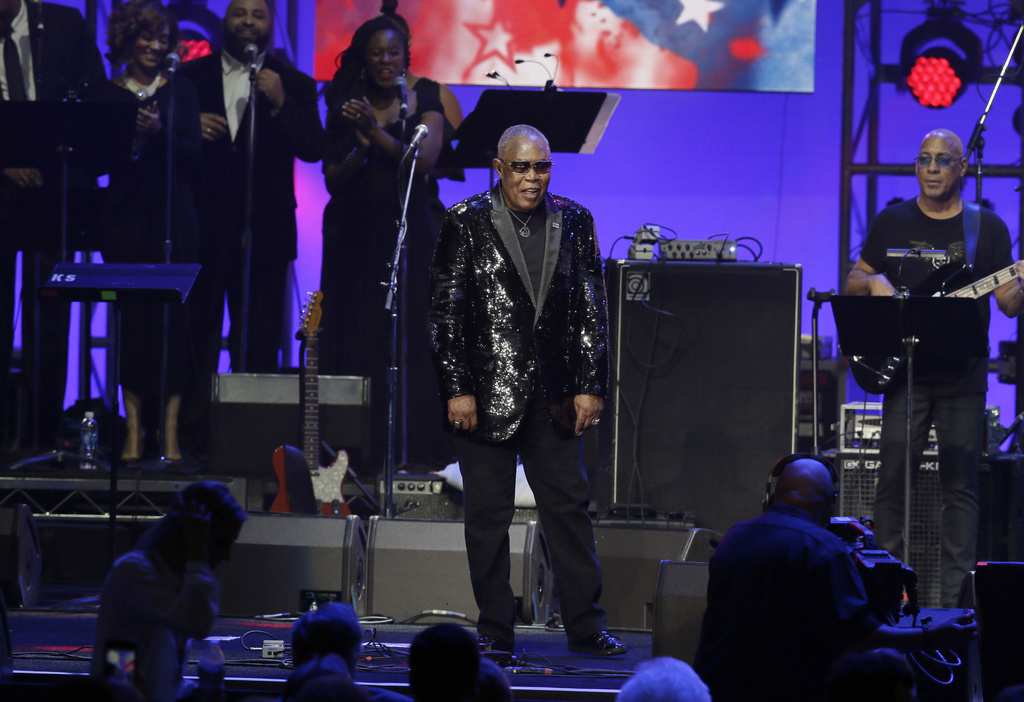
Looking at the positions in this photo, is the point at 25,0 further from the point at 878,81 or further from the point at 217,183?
the point at 878,81

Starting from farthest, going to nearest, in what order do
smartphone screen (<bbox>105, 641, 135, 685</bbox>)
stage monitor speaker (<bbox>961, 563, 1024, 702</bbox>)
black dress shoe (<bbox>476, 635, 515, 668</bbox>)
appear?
black dress shoe (<bbox>476, 635, 515, 668</bbox>)
stage monitor speaker (<bbox>961, 563, 1024, 702</bbox>)
smartphone screen (<bbox>105, 641, 135, 685</bbox>)

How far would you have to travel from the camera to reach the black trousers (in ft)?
14.1

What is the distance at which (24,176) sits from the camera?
7809mm

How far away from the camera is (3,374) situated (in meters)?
7.79

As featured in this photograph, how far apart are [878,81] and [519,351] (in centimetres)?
502

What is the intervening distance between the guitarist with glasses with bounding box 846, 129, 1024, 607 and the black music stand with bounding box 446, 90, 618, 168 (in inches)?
61.7

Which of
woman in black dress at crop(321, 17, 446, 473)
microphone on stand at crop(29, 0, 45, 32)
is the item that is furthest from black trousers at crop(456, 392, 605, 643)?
microphone on stand at crop(29, 0, 45, 32)

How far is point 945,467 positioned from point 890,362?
55cm

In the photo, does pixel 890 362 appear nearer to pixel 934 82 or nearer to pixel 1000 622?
pixel 1000 622

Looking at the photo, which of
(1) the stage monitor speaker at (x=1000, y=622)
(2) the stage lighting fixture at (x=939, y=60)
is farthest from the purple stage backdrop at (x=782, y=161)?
(1) the stage monitor speaker at (x=1000, y=622)

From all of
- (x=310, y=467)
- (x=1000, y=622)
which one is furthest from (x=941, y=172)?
(x=310, y=467)

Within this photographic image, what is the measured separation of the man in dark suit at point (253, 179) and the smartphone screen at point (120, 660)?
17.1 ft

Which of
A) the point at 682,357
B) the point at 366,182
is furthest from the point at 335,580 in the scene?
the point at 366,182

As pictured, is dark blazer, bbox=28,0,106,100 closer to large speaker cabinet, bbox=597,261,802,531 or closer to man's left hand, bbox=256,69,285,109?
man's left hand, bbox=256,69,285,109
